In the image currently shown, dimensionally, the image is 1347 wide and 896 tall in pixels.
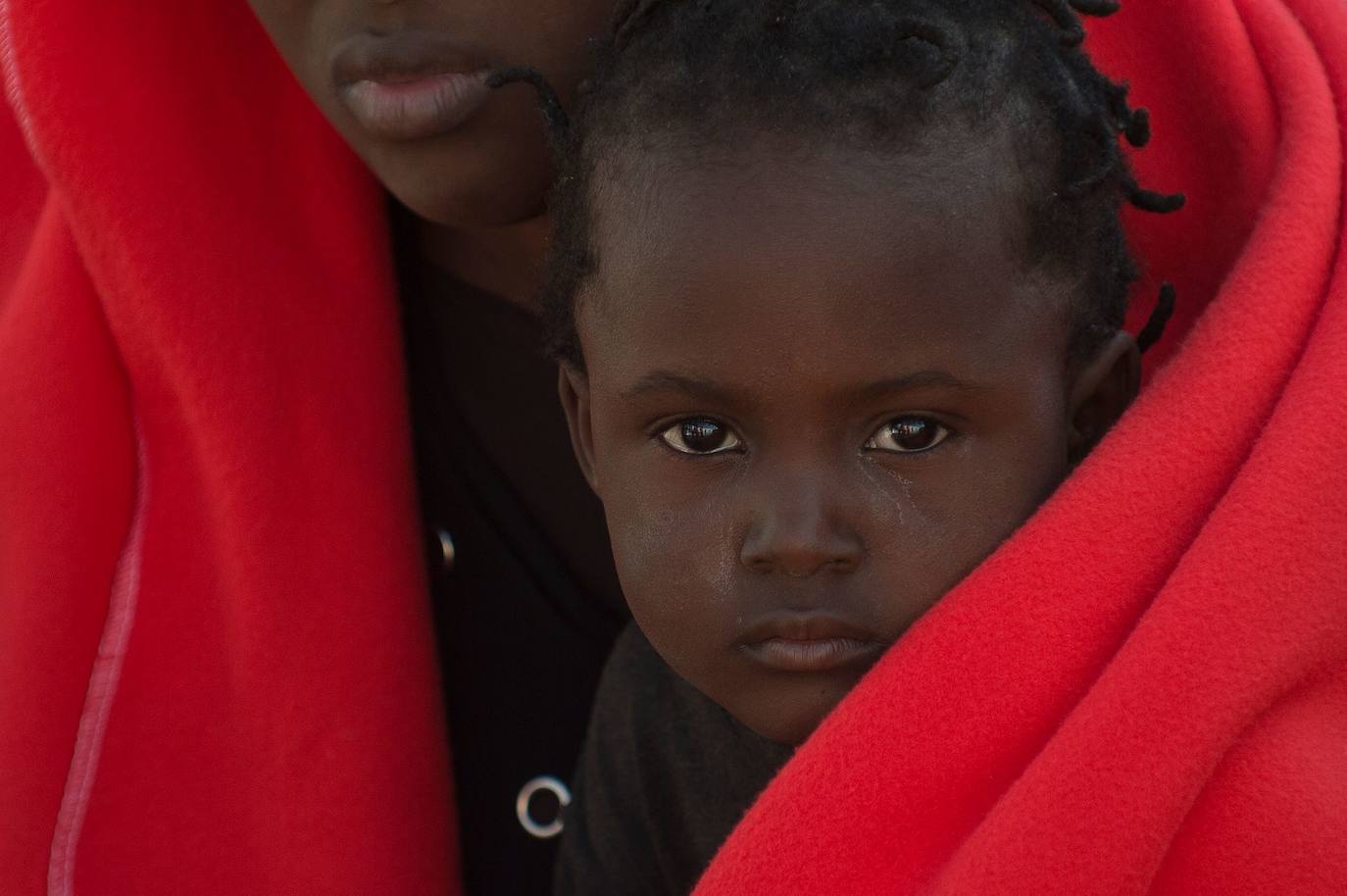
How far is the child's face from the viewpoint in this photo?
94cm

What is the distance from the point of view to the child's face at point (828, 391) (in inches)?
36.9

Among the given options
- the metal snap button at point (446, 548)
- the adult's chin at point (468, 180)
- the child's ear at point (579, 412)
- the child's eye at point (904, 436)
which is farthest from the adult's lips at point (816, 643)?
the metal snap button at point (446, 548)

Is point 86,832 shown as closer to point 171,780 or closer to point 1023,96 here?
point 171,780

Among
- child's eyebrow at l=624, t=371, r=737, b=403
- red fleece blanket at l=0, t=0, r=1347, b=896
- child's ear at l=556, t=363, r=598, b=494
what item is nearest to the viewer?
red fleece blanket at l=0, t=0, r=1347, b=896

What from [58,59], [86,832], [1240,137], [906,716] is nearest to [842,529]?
[906,716]

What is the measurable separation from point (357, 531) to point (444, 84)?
0.40 m

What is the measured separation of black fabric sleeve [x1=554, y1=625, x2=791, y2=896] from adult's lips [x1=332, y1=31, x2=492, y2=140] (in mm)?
444

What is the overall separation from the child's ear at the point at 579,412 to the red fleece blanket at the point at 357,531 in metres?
0.29

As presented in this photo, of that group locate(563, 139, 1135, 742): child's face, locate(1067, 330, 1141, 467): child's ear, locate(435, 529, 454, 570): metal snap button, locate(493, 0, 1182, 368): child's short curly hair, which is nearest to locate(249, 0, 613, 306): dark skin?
→ locate(493, 0, 1182, 368): child's short curly hair

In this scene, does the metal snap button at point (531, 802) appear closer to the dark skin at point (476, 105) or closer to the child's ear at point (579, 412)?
the dark skin at point (476, 105)

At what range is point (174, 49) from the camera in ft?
4.70

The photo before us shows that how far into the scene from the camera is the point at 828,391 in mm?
945

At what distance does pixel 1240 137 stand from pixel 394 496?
0.76 metres

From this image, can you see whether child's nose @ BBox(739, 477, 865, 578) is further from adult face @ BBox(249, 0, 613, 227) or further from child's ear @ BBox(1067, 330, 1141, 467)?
adult face @ BBox(249, 0, 613, 227)
